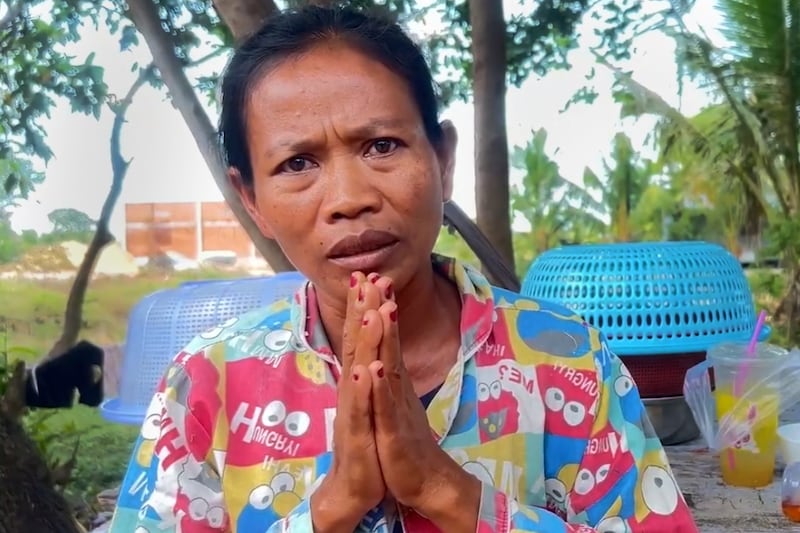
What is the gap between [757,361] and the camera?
4.94 ft

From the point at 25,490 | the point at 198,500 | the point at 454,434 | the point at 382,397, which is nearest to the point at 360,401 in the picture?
the point at 382,397

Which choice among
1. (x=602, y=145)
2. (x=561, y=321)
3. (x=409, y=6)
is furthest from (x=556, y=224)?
(x=561, y=321)

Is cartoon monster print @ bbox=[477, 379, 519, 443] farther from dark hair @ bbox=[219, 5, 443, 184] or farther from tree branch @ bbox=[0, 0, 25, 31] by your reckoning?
tree branch @ bbox=[0, 0, 25, 31]

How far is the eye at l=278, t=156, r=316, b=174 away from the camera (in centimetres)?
81

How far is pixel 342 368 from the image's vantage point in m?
0.75

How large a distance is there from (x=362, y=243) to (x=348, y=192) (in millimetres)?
50

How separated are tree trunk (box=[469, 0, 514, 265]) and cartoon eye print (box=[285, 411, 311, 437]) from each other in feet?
6.13

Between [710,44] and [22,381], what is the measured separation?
3341 millimetres

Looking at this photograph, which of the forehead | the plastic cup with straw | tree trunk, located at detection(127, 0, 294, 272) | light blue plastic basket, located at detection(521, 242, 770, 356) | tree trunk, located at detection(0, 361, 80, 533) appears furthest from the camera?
tree trunk, located at detection(127, 0, 294, 272)

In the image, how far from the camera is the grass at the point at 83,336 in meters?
2.31

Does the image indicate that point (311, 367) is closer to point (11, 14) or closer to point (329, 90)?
point (329, 90)

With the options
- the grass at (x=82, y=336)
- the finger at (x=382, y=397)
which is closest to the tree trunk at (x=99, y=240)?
the grass at (x=82, y=336)

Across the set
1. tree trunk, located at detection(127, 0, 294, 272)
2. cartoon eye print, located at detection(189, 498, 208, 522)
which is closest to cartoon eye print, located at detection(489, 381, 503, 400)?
cartoon eye print, located at detection(189, 498, 208, 522)

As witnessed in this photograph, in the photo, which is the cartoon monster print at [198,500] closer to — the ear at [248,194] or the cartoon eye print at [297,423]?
the cartoon eye print at [297,423]
